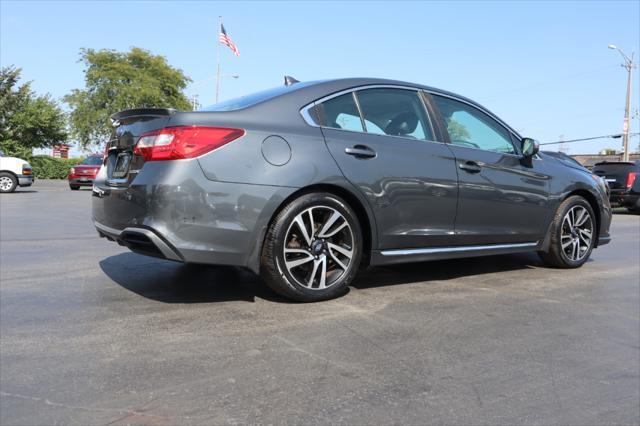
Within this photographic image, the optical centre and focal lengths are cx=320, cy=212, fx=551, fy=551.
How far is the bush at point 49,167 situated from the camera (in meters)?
40.0

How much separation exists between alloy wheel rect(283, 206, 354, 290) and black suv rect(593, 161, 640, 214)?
14921 millimetres

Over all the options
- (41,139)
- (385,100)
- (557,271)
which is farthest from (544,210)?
(41,139)

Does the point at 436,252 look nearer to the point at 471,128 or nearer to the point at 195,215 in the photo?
the point at 471,128

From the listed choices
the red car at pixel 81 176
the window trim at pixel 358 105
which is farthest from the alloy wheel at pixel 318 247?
the red car at pixel 81 176

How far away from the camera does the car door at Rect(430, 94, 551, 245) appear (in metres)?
4.58

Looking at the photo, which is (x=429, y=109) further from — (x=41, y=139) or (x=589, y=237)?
(x=41, y=139)

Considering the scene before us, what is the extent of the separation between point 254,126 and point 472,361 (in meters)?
1.95

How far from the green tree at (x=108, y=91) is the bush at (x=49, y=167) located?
36.7 feet

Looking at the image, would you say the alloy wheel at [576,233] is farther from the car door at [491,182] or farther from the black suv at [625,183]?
the black suv at [625,183]

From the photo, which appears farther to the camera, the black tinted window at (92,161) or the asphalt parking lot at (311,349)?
the black tinted window at (92,161)

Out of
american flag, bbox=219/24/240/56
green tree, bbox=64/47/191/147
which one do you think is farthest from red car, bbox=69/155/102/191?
green tree, bbox=64/47/191/147

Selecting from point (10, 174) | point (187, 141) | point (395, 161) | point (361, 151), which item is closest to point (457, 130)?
point (395, 161)

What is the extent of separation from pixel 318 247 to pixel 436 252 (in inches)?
43.2

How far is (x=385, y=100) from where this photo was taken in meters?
4.41
